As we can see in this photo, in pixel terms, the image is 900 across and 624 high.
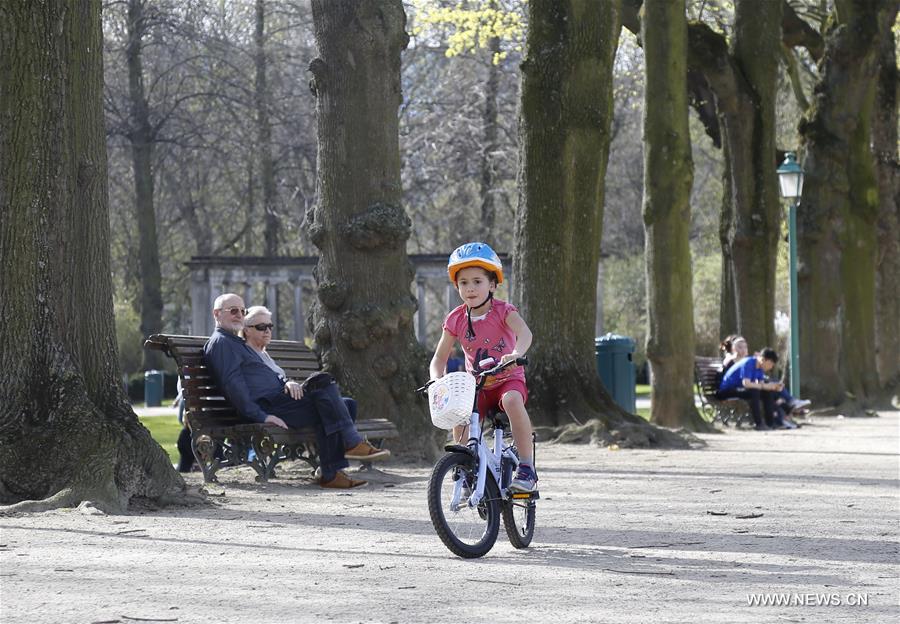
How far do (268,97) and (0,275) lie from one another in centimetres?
3032

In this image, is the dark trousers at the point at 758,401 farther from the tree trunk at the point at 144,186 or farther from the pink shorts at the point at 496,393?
the tree trunk at the point at 144,186

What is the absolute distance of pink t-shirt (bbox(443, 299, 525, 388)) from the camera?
8.40 meters

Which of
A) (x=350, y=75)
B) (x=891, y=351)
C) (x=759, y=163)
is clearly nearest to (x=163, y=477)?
(x=350, y=75)

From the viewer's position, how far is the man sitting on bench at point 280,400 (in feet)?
39.4

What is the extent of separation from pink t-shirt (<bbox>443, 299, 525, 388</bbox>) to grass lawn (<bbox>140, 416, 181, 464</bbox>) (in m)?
9.74

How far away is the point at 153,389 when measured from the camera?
114ft

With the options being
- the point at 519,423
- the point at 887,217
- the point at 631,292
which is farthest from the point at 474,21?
the point at 631,292

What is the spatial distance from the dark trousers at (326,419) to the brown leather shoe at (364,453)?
7cm

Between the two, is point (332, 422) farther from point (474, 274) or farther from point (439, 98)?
point (439, 98)

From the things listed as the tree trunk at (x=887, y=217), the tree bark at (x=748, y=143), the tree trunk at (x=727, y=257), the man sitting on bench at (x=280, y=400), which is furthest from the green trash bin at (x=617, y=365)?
the man sitting on bench at (x=280, y=400)

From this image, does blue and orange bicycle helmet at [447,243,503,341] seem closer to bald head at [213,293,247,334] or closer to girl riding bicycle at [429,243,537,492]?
girl riding bicycle at [429,243,537,492]

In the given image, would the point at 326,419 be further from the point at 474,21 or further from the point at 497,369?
the point at 474,21

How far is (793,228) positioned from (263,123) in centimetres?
1871

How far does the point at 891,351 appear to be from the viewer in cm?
3186
